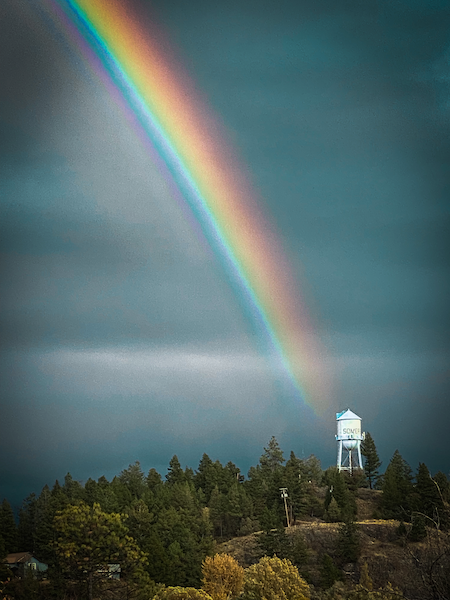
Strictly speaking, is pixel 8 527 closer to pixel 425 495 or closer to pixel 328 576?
pixel 328 576

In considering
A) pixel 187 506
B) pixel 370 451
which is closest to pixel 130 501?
pixel 187 506

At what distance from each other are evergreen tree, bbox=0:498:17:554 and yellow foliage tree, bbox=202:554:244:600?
30.1 meters

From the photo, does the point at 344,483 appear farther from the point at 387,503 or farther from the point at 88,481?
the point at 88,481

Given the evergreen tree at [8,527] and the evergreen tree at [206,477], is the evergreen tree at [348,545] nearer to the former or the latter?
the evergreen tree at [206,477]

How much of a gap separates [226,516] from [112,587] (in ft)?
135

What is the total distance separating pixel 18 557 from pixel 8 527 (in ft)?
18.0

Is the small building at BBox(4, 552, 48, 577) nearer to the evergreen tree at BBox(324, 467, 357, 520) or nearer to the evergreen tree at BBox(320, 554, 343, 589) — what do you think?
the evergreen tree at BBox(320, 554, 343, 589)

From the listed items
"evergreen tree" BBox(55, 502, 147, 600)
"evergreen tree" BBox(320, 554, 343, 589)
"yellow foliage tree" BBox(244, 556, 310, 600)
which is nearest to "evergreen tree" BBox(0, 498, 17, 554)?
"evergreen tree" BBox(55, 502, 147, 600)

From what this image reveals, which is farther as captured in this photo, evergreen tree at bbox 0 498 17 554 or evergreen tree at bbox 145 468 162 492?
evergreen tree at bbox 145 468 162 492

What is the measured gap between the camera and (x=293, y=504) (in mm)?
94375

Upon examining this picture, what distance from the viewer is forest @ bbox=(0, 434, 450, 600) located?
55781 mm

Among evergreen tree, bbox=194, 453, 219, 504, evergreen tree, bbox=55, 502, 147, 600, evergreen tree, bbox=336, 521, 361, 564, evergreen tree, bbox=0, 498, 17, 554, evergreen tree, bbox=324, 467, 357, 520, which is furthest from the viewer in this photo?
evergreen tree, bbox=194, 453, 219, 504

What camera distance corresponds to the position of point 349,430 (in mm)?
111812

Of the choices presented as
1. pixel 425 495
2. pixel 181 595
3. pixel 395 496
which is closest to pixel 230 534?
pixel 395 496
